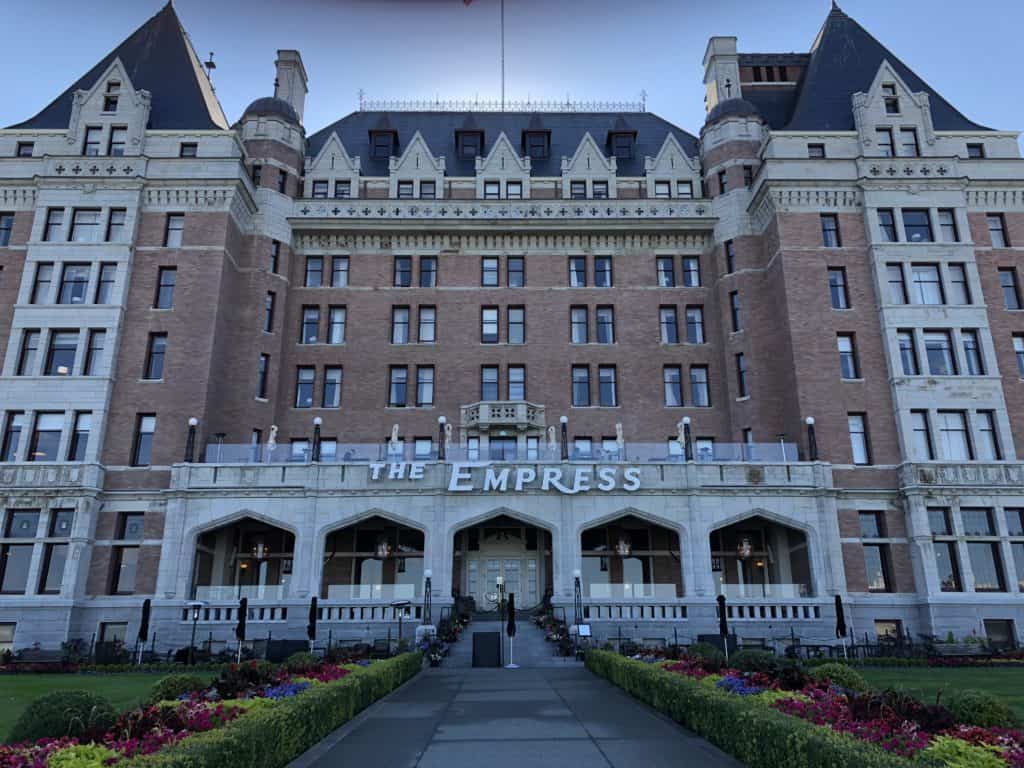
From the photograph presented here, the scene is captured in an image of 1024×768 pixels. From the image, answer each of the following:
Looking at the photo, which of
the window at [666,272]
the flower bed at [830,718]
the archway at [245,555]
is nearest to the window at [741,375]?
the window at [666,272]

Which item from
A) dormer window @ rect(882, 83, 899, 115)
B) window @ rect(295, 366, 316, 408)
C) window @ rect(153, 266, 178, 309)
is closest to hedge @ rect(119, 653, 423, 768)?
window @ rect(295, 366, 316, 408)

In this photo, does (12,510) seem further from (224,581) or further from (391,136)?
(391,136)

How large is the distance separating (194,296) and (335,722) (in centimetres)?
3068

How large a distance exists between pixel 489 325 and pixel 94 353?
67.8ft

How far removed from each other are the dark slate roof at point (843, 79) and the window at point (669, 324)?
12.3 metres

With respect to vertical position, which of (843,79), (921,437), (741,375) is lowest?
(921,437)

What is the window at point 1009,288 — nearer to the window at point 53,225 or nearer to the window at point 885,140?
the window at point 885,140

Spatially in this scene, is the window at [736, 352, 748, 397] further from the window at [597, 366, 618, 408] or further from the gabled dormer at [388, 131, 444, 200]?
the gabled dormer at [388, 131, 444, 200]

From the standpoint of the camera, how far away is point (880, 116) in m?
42.3

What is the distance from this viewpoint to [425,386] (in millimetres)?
43844

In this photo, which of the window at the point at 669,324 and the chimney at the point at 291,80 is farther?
the chimney at the point at 291,80

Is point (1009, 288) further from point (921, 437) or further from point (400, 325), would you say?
point (400, 325)

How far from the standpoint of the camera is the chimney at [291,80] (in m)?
49.7

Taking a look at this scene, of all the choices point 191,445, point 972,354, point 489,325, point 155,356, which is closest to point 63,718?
point 191,445
